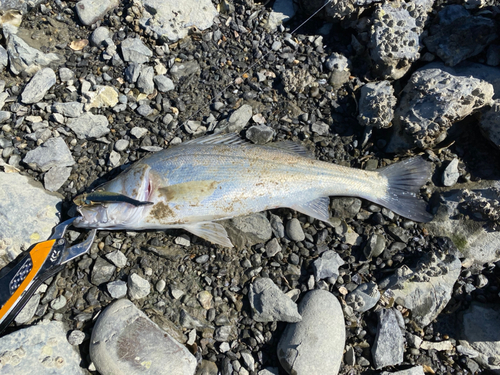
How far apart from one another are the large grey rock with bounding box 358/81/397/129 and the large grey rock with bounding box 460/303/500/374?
244 centimetres

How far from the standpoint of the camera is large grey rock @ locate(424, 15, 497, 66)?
412 centimetres

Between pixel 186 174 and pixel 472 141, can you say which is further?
pixel 472 141

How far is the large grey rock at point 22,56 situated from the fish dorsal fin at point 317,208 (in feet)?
12.5

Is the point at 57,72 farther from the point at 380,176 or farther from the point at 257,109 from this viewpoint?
the point at 380,176

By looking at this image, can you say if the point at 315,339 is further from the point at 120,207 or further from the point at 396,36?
the point at 396,36

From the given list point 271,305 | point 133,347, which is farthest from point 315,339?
point 133,347

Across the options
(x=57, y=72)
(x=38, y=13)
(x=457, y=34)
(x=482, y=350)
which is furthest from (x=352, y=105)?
(x=38, y=13)

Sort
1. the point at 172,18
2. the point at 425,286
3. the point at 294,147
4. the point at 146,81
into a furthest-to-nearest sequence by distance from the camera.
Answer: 1. the point at 172,18
2. the point at 146,81
3. the point at 294,147
4. the point at 425,286

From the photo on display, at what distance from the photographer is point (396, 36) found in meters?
4.16

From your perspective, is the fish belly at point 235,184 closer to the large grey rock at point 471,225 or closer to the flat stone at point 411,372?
the large grey rock at point 471,225

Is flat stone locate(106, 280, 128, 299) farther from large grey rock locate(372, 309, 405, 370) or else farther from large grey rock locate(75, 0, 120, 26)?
large grey rock locate(75, 0, 120, 26)

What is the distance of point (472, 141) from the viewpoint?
4258 millimetres

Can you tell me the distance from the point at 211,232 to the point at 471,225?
10.4ft

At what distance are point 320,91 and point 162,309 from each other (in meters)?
3.41
